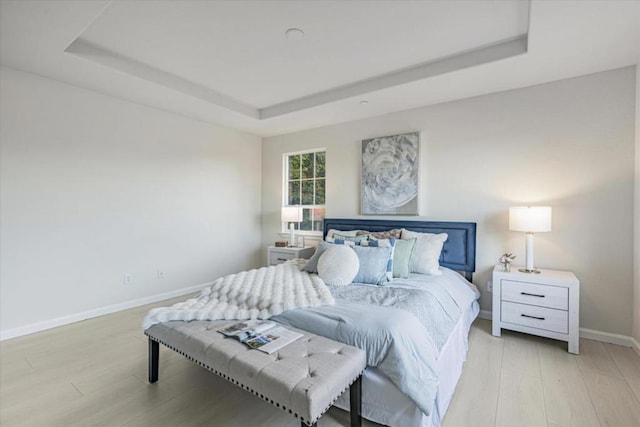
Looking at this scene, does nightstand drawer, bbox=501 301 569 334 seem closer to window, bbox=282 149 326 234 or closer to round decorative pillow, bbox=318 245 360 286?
round decorative pillow, bbox=318 245 360 286

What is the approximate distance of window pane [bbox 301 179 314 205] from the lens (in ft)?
15.3

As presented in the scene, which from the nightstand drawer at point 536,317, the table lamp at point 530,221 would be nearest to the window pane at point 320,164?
the table lamp at point 530,221

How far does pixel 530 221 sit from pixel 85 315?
462 cm

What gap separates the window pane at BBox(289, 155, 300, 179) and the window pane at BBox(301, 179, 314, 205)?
0.21m

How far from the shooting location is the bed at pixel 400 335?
1534 mm

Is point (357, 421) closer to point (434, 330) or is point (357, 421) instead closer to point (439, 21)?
point (434, 330)

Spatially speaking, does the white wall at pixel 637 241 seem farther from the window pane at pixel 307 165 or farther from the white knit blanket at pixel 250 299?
the window pane at pixel 307 165

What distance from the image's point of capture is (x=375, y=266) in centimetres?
255

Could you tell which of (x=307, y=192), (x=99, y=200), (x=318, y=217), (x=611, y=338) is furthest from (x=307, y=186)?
(x=611, y=338)

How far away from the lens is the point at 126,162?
3500 millimetres

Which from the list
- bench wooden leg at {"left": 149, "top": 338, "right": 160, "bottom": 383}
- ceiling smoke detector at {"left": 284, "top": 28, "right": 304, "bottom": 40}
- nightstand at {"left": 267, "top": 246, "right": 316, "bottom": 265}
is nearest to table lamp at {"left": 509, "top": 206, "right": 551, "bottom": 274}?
ceiling smoke detector at {"left": 284, "top": 28, "right": 304, "bottom": 40}

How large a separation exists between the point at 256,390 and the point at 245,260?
3723 millimetres

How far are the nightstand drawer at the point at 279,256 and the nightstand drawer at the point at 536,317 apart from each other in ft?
8.61

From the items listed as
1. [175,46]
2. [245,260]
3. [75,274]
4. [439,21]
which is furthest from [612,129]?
[75,274]
